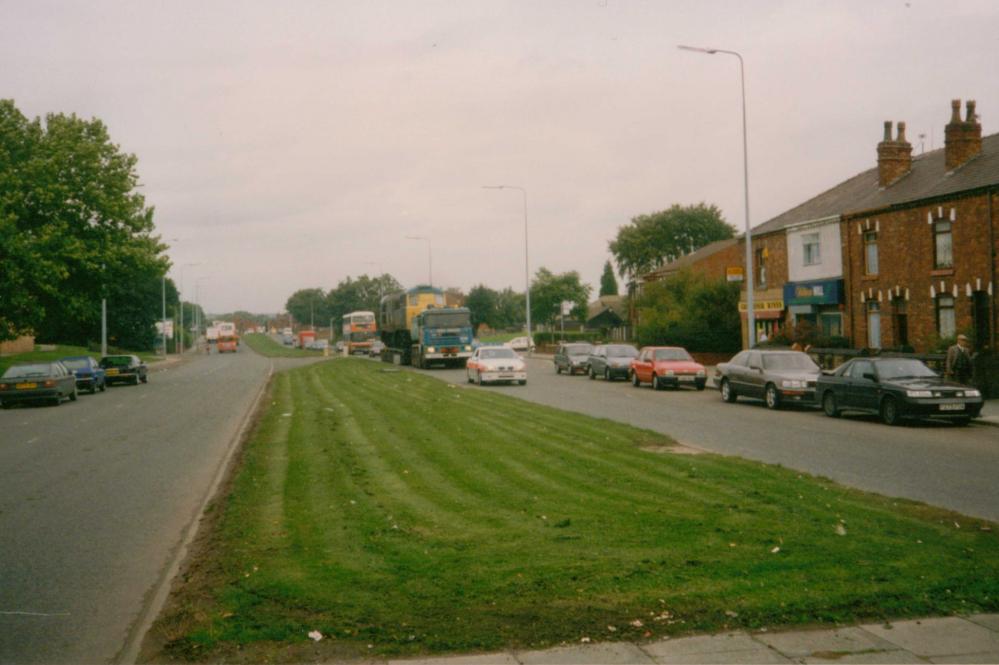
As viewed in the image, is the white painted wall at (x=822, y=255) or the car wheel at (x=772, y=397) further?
the white painted wall at (x=822, y=255)

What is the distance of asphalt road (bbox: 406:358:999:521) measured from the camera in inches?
429

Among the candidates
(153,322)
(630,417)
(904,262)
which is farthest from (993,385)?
(153,322)

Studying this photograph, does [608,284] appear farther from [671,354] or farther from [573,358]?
[671,354]

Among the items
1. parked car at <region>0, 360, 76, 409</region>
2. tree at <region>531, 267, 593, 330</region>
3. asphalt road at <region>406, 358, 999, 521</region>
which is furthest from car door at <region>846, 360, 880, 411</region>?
tree at <region>531, 267, 593, 330</region>

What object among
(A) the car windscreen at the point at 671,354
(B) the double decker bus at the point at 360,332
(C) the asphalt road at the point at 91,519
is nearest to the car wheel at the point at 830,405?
(A) the car windscreen at the point at 671,354

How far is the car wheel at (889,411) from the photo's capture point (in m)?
19.0

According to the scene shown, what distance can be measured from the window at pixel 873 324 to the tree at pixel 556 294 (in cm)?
6749

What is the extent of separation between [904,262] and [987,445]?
1876 cm

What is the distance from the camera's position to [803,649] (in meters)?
5.29

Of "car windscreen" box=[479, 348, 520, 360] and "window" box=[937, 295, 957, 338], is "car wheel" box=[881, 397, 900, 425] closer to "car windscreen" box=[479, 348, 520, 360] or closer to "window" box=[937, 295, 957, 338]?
"window" box=[937, 295, 957, 338]

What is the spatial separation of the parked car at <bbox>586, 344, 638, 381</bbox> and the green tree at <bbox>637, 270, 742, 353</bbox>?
7.43 meters

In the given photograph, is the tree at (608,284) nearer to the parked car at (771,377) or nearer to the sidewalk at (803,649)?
the parked car at (771,377)

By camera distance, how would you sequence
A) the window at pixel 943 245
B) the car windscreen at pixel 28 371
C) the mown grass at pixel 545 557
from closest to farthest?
the mown grass at pixel 545 557
the car windscreen at pixel 28 371
the window at pixel 943 245

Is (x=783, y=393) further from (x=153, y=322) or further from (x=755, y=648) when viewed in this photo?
(x=153, y=322)
